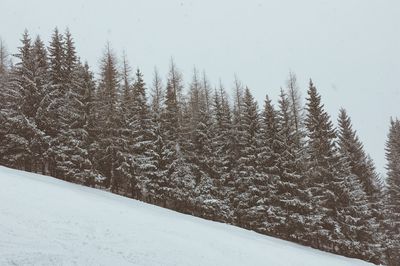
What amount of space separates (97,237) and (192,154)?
22.6 metres

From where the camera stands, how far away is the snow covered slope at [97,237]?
1060cm

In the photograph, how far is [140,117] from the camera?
35562 millimetres

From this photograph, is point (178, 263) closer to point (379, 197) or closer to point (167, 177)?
point (167, 177)

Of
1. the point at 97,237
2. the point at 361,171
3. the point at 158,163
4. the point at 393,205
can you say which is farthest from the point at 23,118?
the point at 393,205

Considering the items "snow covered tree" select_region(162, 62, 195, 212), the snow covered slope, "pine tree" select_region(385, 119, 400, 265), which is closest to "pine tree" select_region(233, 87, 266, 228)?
"snow covered tree" select_region(162, 62, 195, 212)

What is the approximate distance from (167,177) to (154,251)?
19922 millimetres

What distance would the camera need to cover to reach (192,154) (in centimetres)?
3553

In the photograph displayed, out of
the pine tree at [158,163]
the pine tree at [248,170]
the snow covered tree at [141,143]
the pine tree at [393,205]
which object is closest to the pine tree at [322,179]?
the pine tree at [248,170]

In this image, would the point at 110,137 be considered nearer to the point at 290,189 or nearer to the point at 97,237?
the point at 290,189

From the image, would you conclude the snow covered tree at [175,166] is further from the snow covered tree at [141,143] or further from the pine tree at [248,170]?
the pine tree at [248,170]

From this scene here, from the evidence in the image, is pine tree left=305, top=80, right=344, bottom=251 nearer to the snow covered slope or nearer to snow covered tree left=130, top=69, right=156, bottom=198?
the snow covered slope

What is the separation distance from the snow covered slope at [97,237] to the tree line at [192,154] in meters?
11.1

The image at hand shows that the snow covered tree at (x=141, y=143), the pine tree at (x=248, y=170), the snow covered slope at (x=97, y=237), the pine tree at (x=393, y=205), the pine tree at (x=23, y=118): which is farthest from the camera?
the pine tree at (x=393, y=205)

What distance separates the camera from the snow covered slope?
10602 millimetres
